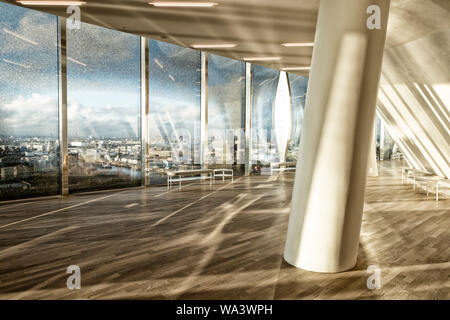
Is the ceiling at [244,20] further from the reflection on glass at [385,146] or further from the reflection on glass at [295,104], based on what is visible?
the reflection on glass at [385,146]

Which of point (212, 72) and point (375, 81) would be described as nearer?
point (375, 81)

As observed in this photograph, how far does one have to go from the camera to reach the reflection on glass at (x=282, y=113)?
13.2 metres

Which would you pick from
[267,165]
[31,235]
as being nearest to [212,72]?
[267,165]

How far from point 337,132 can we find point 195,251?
240 centimetres

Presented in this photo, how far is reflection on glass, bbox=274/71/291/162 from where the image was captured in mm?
13234

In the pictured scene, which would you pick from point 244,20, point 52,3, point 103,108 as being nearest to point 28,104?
point 103,108

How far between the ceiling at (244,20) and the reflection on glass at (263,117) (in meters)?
4.32

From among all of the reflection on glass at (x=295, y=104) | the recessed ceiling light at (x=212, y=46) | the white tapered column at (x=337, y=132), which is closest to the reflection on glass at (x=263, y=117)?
the reflection on glass at (x=295, y=104)

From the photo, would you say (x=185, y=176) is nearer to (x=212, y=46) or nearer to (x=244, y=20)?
(x=212, y=46)

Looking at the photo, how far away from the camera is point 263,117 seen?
1295cm

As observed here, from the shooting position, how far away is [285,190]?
8977mm

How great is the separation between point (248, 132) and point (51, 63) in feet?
24.7
